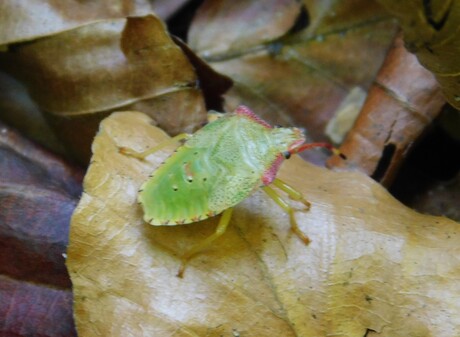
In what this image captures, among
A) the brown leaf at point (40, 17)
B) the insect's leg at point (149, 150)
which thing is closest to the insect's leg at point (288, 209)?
the insect's leg at point (149, 150)

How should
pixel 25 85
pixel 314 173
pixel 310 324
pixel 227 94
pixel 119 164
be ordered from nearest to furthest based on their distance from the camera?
pixel 310 324
pixel 119 164
pixel 314 173
pixel 25 85
pixel 227 94

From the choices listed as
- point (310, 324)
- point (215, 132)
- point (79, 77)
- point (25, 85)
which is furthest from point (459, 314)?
point (25, 85)

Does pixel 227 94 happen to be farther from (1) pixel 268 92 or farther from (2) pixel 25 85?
(2) pixel 25 85

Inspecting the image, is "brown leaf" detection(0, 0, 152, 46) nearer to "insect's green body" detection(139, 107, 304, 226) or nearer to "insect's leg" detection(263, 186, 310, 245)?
"insect's green body" detection(139, 107, 304, 226)

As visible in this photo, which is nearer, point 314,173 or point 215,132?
point 215,132

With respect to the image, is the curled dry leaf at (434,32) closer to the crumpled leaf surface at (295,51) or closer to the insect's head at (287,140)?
the insect's head at (287,140)

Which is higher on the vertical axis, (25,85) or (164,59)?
(164,59)

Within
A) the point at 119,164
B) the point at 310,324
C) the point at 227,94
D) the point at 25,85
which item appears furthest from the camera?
the point at 227,94

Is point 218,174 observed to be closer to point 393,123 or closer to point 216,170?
point 216,170
